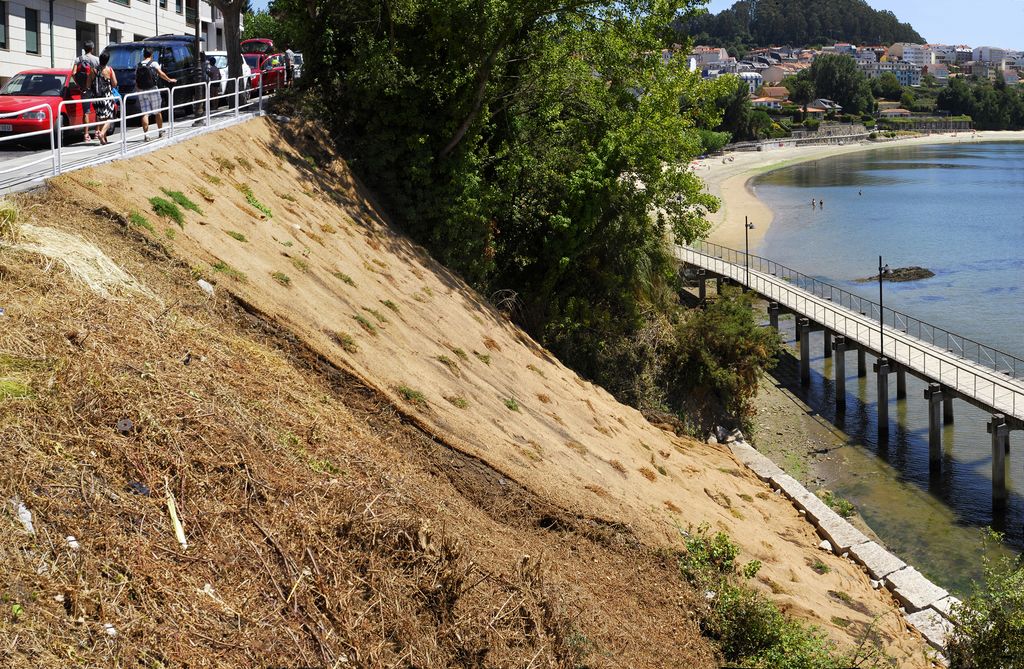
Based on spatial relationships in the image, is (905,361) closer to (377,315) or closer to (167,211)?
(377,315)

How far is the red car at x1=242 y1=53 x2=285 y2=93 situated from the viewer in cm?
2644

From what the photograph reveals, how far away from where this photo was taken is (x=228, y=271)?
13297 millimetres

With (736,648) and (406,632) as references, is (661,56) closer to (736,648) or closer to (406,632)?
(736,648)

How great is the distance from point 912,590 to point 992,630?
4.12 m

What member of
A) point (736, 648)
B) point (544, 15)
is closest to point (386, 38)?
point (544, 15)

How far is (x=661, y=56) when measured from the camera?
1034 inches

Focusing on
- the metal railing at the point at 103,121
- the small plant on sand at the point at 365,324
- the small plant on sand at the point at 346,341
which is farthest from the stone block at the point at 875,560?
the metal railing at the point at 103,121

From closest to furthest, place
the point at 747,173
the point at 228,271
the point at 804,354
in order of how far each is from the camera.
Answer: the point at 228,271 < the point at 804,354 < the point at 747,173

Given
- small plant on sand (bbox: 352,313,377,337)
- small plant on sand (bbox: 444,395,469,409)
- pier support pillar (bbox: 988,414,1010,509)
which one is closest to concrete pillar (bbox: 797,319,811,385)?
pier support pillar (bbox: 988,414,1010,509)

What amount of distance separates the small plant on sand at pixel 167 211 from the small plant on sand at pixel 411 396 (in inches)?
164

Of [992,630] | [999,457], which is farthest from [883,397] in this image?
[992,630]

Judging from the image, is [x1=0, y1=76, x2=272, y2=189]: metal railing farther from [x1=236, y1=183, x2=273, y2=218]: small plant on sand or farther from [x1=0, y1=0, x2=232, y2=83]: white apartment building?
[x1=0, y1=0, x2=232, y2=83]: white apartment building

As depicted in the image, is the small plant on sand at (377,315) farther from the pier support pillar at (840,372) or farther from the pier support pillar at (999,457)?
the pier support pillar at (840,372)

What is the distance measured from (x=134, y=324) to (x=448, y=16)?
13.6 metres
